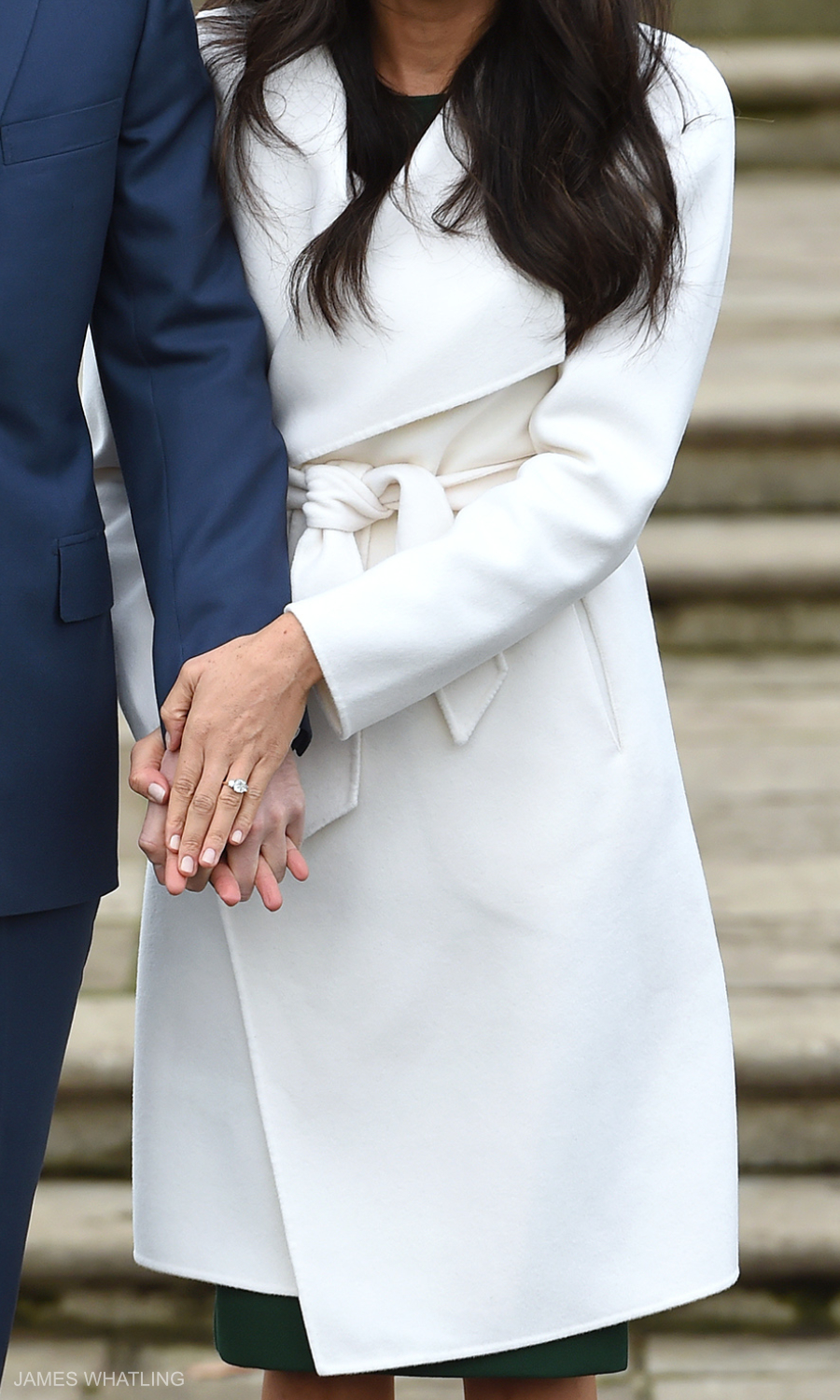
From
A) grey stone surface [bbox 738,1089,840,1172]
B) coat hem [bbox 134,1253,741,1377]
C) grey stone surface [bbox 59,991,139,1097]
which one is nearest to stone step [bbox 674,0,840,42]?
grey stone surface [bbox 738,1089,840,1172]

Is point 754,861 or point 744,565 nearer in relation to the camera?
point 754,861

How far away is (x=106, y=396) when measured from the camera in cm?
123

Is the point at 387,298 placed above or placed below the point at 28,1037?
above

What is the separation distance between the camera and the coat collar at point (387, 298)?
1.19 metres

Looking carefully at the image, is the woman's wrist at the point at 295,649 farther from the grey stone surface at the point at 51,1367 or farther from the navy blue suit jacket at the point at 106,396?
the grey stone surface at the point at 51,1367

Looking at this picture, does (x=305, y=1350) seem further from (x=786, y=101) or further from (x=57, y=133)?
(x=786, y=101)

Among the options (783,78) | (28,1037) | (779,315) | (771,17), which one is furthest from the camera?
(771,17)

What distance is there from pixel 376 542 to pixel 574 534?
17cm

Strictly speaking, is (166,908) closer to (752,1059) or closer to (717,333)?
(752,1059)

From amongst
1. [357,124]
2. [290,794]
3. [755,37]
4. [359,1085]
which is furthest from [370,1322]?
[755,37]

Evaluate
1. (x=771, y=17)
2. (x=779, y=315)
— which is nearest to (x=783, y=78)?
(x=771, y=17)

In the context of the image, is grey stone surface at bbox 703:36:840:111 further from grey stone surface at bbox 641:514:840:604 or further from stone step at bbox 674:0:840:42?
grey stone surface at bbox 641:514:840:604

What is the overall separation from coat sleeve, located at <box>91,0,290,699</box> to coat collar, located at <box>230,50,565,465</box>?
0.12 ft

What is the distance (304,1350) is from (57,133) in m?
0.95
